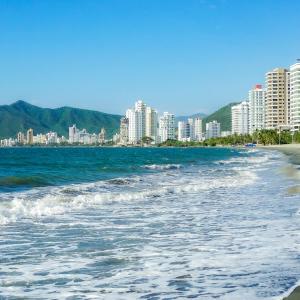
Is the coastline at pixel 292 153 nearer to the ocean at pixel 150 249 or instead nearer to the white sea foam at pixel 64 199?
Result: the white sea foam at pixel 64 199

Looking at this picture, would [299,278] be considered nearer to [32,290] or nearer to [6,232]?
[32,290]

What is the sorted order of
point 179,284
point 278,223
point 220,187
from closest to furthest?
point 179,284
point 278,223
point 220,187

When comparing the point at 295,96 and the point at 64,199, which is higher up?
the point at 295,96

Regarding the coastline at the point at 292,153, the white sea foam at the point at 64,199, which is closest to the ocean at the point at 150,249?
the white sea foam at the point at 64,199

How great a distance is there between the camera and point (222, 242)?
35.3 ft

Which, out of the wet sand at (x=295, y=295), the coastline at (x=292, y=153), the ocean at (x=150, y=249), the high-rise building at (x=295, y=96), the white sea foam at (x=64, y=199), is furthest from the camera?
the high-rise building at (x=295, y=96)

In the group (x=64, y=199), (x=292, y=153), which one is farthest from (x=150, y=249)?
(x=292, y=153)

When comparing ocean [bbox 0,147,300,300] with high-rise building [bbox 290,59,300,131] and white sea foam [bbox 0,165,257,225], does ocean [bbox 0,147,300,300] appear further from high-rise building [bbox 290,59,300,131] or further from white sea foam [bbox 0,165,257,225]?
high-rise building [bbox 290,59,300,131]

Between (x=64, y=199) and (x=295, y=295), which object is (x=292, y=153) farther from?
(x=295, y=295)

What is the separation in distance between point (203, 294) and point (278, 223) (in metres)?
6.39

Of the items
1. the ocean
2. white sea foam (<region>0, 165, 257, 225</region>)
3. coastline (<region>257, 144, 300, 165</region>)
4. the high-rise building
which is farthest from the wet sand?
the high-rise building

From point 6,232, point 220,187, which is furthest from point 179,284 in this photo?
point 220,187

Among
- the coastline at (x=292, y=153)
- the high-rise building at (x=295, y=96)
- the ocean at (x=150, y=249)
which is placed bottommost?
the coastline at (x=292, y=153)

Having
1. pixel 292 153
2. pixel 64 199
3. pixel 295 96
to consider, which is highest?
pixel 295 96
